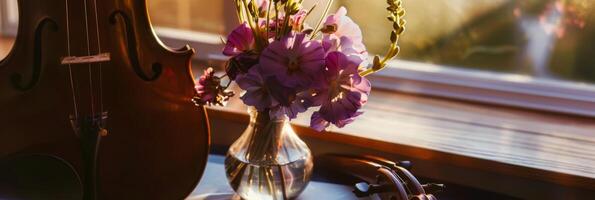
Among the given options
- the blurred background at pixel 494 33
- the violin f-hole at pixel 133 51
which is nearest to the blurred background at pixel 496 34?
the blurred background at pixel 494 33

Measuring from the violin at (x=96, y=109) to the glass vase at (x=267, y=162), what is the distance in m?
0.10

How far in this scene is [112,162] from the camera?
1085 mm

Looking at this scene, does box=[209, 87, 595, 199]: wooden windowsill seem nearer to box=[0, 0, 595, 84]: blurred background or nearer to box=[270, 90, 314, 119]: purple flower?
box=[0, 0, 595, 84]: blurred background

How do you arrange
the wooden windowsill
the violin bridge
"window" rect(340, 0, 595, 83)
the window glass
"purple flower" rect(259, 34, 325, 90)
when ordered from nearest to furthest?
"purple flower" rect(259, 34, 325, 90)
the violin bridge
the wooden windowsill
"window" rect(340, 0, 595, 83)
the window glass

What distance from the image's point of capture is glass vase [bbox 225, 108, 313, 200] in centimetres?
102

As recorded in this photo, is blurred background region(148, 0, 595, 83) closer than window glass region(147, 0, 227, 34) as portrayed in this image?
Yes

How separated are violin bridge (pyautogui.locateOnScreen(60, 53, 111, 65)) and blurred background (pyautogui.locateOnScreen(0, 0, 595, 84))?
0.59 m

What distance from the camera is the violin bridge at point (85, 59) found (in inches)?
40.1

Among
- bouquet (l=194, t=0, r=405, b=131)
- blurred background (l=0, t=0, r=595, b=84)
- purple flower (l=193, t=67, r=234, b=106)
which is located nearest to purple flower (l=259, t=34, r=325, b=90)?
bouquet (l=194, t=0, r=405, b=131)

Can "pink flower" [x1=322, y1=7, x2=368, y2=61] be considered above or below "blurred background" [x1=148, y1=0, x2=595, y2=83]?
above

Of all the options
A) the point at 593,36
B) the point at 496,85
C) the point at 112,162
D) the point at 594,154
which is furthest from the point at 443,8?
the point at 112,162

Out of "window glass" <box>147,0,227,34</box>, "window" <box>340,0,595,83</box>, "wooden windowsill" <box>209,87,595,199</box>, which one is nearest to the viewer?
"wooden windowsill" <box>209,87,595,199</box>

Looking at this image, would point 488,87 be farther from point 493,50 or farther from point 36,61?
point 36,61

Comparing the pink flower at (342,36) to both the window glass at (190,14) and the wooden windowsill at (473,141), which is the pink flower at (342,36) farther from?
the window glass at (190,14)
